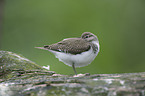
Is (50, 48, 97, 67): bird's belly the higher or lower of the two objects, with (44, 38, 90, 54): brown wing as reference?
lower

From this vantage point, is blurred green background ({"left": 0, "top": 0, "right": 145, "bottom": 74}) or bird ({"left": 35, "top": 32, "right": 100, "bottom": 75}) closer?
bird ({"left": 35, "top": 32, "right": 100, "bottom": 75})

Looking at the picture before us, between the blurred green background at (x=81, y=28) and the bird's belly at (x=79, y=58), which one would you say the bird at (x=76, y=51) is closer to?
the bird's belly at (x=79, y=58)

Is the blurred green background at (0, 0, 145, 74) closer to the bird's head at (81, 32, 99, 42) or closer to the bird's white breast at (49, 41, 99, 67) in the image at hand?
the bird's head at (81, 32, 99, 42)

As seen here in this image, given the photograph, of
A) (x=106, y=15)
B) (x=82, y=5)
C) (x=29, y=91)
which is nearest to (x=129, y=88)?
(x=29, y=91)

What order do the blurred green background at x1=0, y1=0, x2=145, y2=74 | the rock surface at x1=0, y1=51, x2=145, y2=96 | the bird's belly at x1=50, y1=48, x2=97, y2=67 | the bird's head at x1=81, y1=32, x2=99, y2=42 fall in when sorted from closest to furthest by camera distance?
the rock surface at x1=0, y1=51, x2=145, y2=96, the bird's belly at x1=50, y1=48, x2=97, y2=67, the bird's head at x1=81, y1=32, x2=99, y2=42, the blurred green background at x1=0, y1=0, x2=145, y2=74

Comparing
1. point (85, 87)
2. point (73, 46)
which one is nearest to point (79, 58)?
point (73, 46)

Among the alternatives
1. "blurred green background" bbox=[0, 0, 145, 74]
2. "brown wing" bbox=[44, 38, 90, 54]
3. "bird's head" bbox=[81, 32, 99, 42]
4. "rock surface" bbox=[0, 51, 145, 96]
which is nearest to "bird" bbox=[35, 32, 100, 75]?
"brown wing" bbox=[44, 38, 90, 54]

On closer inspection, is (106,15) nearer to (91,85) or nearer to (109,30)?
(109,30)
